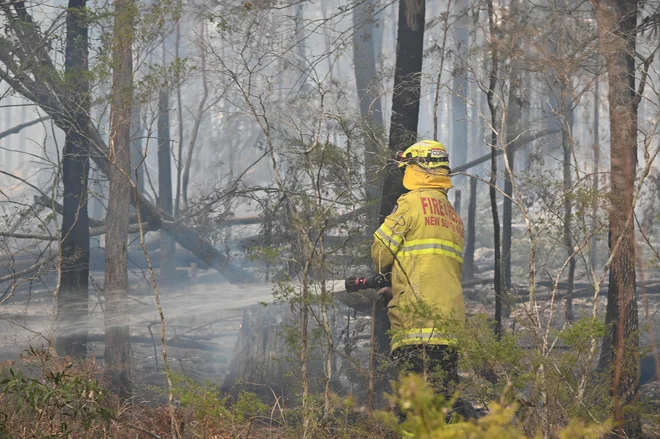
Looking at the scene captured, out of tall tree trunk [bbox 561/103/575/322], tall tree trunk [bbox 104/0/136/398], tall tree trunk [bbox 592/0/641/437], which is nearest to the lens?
tall tree trunk [bbox 561/103/575/322]

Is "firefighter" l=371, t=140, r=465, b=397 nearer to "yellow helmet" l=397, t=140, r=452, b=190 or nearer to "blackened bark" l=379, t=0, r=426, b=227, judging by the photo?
"yellow helmet" l=397, t=140, r=452, b=190

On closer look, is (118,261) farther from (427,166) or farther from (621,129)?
(621,129)

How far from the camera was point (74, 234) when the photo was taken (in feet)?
30.6

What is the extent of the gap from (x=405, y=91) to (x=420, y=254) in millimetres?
2822

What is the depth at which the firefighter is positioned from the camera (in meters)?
4.39

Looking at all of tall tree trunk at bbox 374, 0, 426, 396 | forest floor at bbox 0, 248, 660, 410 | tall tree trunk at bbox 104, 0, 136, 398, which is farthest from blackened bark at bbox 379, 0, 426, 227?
tall tree trunk at bbox 104, 0, 136, 398

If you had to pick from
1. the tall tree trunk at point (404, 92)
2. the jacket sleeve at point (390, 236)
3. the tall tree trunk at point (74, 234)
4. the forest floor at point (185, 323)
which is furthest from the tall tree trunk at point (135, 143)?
the tall tree trunk at point (404, 92)

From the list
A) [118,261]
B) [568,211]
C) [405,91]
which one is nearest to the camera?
[568,211]

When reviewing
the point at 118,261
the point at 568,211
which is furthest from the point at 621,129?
the point at 118,261

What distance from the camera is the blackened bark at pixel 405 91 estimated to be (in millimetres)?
6766

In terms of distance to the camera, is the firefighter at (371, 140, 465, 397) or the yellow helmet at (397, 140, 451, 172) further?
the yellow helmet at (397, 140, 451, 172)

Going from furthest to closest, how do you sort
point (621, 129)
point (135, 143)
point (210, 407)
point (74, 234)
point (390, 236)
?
point (135, 143) → point (74, 234) → point (621, 129) → point (390, 236) → point (210, 407)

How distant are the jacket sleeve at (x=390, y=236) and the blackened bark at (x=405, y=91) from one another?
206cm

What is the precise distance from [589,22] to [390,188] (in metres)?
2.83
